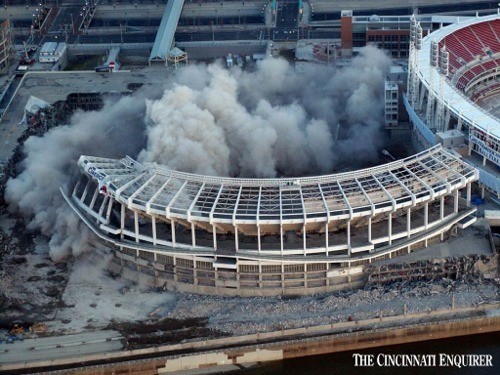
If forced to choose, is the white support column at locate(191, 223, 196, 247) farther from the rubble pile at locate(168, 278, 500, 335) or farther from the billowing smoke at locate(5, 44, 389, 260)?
the billowing smoke at locate(5, 44, 389, 260)

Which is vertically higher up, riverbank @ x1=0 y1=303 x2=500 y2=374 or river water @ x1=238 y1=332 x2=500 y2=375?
riverbank @ x1=0 y1=303 x2=500 y2=374

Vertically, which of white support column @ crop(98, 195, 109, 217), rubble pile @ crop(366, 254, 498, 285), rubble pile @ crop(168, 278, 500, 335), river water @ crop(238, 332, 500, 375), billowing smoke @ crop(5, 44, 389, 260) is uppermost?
billowing smoke @ crop(5, 44, 389, 260)

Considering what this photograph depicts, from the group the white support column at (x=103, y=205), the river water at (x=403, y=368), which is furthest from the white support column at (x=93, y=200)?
the river water at (x=403, y=368)

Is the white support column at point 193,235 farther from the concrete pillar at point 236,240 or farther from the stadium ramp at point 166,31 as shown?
the stadium ramp at point 166,31

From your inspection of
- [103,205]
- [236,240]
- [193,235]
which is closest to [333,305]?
[236,240]

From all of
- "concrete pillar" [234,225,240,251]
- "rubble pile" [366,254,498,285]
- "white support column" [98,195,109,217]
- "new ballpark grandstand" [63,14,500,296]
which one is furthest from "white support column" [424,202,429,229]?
"white support column" [98,195,109,217]

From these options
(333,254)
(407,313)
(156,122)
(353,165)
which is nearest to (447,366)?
(407,313)

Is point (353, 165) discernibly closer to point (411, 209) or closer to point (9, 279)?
point (411, 209)
